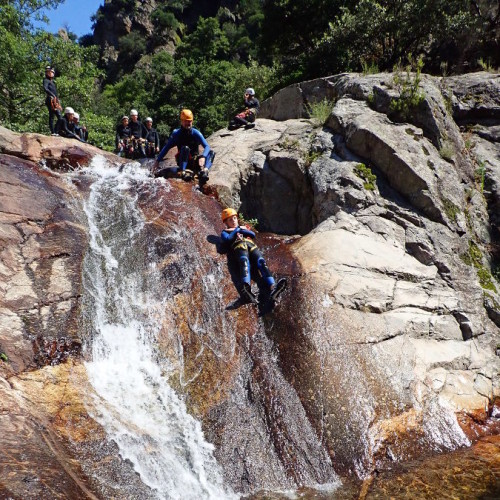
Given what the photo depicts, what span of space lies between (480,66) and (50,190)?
1379 centimetres

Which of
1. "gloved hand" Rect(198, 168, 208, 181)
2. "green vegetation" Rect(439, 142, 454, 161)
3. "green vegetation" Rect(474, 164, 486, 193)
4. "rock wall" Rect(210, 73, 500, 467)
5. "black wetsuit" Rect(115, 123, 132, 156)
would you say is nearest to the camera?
"rock wall" Rect(210, 73, 500, 467)

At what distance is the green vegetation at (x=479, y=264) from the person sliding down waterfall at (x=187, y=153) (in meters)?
5.70

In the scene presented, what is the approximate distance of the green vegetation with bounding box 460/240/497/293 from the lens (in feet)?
30.9

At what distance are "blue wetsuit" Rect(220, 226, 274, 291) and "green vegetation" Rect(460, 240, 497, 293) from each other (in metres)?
4.08

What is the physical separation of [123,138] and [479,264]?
400 inches

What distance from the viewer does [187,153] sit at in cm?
1145

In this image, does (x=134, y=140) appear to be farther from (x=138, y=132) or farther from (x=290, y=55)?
(x=290, y=55)

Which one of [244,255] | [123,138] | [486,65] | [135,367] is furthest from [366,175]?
[486,65]

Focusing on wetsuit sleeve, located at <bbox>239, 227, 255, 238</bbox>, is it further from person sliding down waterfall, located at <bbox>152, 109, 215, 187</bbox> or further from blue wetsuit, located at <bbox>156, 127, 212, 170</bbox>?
blue wetsuit, located at <bbox>156, 127, 212, 170</bbox>

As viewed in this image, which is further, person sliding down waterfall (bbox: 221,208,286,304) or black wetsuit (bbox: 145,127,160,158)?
black wetsuit (bbox: 145,127,160,158)

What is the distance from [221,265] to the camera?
8.73m

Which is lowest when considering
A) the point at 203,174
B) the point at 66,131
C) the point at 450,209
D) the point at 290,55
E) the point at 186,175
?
the point at 450,209

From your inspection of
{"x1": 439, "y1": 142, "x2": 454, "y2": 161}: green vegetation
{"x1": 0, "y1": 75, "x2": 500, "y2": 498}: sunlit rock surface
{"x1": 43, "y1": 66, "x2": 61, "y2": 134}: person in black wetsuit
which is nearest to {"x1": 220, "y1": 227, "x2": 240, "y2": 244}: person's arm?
{"x1": 0, "y1": 75, "x2": 500, "y2": 498}: sunlit rock surface

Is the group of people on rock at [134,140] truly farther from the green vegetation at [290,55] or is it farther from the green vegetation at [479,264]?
the green vegetation at [479,264]
